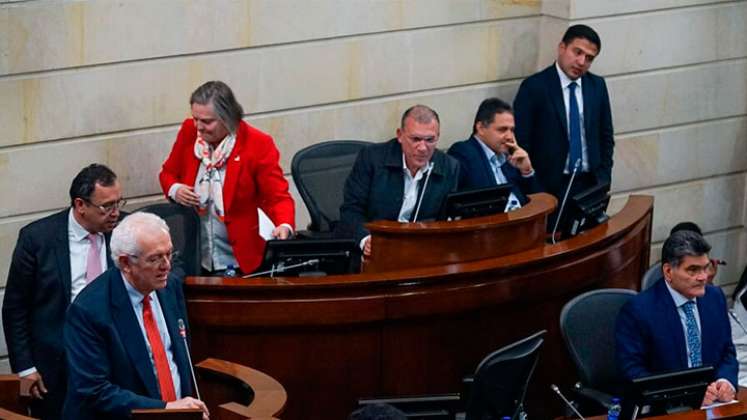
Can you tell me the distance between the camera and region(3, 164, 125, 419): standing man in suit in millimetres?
6449

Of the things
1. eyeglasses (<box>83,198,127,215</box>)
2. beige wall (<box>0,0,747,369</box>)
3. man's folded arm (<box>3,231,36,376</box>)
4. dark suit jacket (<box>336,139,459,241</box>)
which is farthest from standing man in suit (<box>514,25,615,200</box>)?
man's folded arm (<box>3,231,36,376</box>)

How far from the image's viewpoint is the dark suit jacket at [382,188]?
740 cm

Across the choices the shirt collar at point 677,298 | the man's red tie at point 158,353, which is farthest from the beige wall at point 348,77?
the shirt collar at point 677,298

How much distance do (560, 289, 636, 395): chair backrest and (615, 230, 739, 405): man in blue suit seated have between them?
4.5 inches

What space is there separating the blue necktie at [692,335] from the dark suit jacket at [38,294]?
2.32 meters

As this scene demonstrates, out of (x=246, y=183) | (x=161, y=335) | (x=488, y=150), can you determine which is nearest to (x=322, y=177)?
(x=246, y=183)

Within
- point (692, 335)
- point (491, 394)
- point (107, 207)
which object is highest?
point (107, 207)

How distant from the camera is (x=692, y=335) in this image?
6.65 metres

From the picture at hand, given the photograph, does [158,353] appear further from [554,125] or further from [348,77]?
[554,125]

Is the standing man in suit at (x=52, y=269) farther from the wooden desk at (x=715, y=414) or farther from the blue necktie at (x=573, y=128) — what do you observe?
the blue necktie at (x=573, y=128)

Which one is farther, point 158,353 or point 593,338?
point 593,338

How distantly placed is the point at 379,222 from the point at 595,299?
38.3 inches

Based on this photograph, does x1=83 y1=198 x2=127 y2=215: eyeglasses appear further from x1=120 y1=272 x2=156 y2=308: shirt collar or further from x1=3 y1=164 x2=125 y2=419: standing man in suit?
x1=120 y1=272 x2=156 y2=308: shirt collar

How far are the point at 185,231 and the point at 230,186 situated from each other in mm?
568
